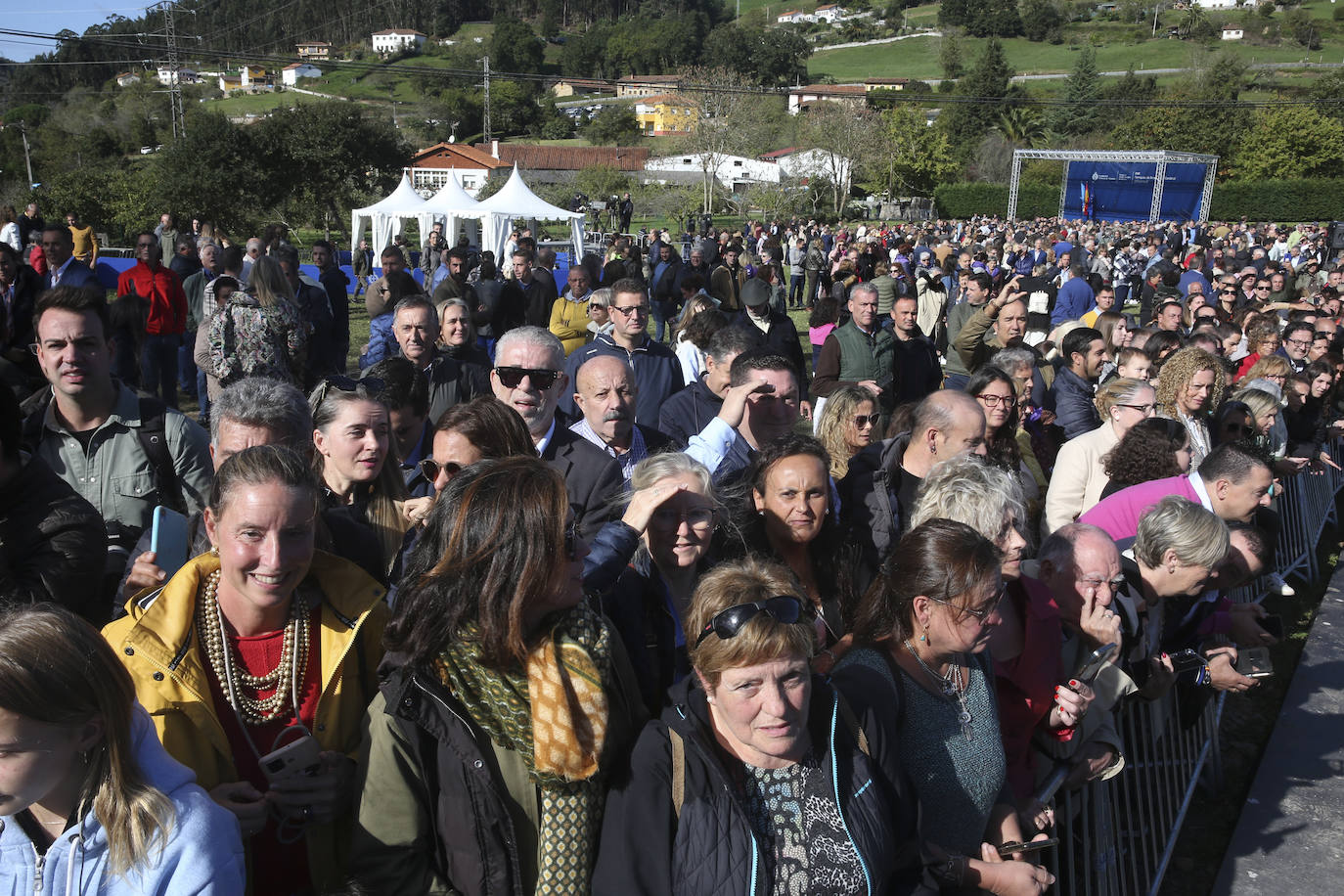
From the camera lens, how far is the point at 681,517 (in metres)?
2.77

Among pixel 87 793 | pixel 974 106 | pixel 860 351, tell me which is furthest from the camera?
pixel 974 106

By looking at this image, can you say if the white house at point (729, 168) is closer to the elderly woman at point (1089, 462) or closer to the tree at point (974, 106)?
the tree at point (974, 106)

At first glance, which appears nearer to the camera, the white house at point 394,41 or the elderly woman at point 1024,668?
the elderly woman at point 1024,668

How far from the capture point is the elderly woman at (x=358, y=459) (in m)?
3.16

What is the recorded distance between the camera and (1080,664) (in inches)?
126

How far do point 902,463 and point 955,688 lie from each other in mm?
1762

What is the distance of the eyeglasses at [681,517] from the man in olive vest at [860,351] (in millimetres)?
4176

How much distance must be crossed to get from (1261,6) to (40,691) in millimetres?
147724

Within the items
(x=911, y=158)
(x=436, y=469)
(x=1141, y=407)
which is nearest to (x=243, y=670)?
(x=436, y=469)

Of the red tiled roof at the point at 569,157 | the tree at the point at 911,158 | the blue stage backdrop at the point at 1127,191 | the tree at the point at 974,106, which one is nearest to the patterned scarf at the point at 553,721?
the blue stage backdrop at the point at 1127,191

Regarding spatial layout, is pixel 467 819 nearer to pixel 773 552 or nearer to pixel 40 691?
pixel 40 691

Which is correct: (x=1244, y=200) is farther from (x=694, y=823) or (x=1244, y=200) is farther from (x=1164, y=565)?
(x=694, y=823)

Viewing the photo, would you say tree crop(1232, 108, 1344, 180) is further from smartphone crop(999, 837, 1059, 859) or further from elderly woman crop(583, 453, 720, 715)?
elderly woman crop(583, 453, 720, 715)

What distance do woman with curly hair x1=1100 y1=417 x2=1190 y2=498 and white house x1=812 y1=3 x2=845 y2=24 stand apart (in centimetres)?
16820
